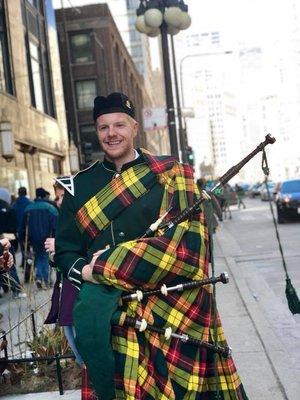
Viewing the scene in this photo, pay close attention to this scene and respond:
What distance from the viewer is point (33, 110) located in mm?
20578

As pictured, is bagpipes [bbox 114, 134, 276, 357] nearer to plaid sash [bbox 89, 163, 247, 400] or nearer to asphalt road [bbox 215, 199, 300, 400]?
plaid sash [bbox 89, 163, 247, 400]

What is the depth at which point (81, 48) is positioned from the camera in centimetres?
3953

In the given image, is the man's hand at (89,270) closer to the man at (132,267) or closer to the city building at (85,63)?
the man at (132,267)

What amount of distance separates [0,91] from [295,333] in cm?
1396

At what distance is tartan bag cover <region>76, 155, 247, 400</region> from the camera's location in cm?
234

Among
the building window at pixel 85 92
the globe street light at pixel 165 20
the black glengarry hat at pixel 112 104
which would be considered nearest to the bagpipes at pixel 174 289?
the black glengarry hat at pixel 112 104

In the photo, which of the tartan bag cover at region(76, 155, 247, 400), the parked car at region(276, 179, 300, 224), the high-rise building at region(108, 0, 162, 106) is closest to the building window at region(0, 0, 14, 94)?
the parked car at region(276, 179, 300, 224)

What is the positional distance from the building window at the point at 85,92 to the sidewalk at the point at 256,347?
105ft

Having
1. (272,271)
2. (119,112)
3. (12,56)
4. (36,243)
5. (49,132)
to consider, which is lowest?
(272,271)

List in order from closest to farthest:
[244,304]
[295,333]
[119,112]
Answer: [119,112]
[295,333]
[244,304]

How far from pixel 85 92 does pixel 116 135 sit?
37562 millimetres

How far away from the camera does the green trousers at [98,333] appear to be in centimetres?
230

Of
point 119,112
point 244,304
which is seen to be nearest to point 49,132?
point 244,304

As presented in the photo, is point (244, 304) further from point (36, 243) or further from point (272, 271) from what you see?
point (36, 243)
